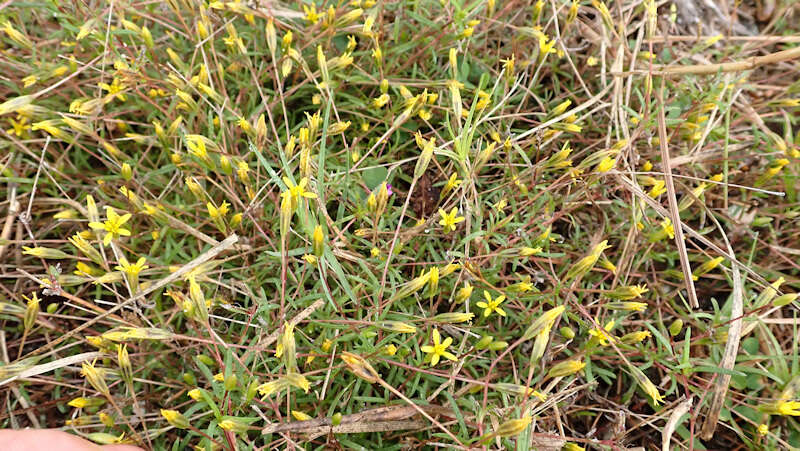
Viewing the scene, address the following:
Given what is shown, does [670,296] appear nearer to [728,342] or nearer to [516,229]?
[728,342]

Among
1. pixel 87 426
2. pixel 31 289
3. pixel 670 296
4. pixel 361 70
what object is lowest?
pixel 670 296

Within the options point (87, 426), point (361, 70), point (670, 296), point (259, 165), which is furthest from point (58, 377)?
point (670, 296)

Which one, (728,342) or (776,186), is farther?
(776,186)

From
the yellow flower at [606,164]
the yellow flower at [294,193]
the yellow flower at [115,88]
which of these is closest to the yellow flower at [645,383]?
the yellow flower at [606,164]

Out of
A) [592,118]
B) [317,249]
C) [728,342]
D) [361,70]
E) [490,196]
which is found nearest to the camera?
[317,249]

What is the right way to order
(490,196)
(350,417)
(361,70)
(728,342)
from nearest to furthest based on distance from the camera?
(350,417), (728,342), (490,196), (361,70)

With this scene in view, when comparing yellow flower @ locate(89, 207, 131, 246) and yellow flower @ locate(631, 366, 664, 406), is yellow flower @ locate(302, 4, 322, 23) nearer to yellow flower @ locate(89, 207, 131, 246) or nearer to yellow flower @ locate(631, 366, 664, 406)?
yellow flower @ locate(89, 207, 131, 246)

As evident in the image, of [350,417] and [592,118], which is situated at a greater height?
[592,118]

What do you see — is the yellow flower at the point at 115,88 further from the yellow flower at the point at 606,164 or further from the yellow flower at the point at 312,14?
the yellow flower at the point at 606,164

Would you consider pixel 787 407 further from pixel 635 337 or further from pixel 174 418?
pixel 174 418

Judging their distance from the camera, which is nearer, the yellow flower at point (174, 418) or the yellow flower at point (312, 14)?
the yellow flower at point (174, 418)

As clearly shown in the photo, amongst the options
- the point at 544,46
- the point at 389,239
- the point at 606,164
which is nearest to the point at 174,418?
the point at 389,239
